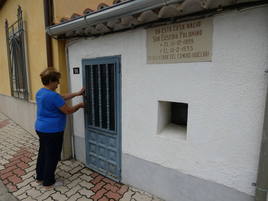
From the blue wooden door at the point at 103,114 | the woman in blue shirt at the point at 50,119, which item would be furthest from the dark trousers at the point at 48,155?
the blue wooden door at the point at 103,114

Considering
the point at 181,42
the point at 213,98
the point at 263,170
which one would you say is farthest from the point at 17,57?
the point at 263,170

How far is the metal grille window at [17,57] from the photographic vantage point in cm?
487

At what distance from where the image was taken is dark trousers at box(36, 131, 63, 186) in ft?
9.05

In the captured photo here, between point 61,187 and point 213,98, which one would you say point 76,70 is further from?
point 213,98

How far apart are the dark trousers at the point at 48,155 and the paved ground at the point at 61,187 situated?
0.19m

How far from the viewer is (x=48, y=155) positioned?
2.78m

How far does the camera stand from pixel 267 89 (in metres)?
1.58

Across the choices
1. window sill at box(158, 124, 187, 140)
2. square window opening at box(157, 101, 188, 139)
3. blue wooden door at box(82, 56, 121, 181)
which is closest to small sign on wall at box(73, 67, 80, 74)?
blue wooden door at box(82, 56, 121, 181)

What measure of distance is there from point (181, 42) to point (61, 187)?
2.97 meters

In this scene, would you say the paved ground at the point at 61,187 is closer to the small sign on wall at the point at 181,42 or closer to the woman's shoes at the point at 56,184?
the woman's shoes at the point at 56,184

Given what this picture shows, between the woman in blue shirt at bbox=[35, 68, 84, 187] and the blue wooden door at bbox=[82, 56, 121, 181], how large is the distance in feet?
1.71

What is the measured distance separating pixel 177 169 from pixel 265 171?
0.99 meters

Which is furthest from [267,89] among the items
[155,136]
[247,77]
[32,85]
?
[32,85]

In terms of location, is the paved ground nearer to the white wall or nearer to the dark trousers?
the dark trousers
